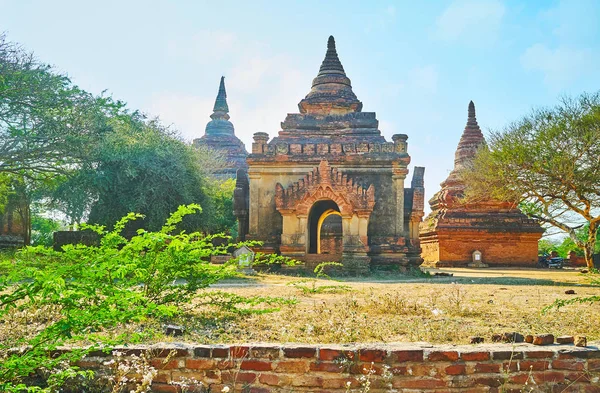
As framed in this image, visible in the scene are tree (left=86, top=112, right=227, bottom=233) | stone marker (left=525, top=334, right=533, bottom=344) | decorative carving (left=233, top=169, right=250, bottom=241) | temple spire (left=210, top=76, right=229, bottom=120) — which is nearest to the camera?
stone marker (left=525, top=334, right=533, bottom=344)

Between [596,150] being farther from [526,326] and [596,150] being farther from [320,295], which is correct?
[526,326]

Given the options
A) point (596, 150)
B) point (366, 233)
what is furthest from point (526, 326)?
point (596, 150)

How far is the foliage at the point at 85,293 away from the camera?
2.57 metres

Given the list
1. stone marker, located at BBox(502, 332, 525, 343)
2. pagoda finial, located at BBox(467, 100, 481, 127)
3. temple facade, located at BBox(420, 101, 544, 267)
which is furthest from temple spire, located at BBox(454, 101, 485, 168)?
stone marker, located at BBox(502, 332, 525, 343)

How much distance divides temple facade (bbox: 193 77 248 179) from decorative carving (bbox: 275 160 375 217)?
17346mm

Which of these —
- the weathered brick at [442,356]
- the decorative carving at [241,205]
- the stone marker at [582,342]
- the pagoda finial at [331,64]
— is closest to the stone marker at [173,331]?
the weathered brick at [442,356]

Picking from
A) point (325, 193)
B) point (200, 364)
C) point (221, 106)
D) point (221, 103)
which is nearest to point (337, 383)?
point (200, 364)

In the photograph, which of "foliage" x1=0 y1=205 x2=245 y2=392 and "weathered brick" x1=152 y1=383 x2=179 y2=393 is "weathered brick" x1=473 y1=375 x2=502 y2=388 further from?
"foliage" x1=0 y1=205 x2=245 y2=392

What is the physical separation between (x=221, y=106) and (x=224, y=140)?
154 inches

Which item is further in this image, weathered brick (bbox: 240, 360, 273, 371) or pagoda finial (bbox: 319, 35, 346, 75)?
pagoda finial (bbox: 319, 35, 346, 75)

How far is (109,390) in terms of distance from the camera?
3119 mm

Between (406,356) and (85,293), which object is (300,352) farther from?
(85,293)

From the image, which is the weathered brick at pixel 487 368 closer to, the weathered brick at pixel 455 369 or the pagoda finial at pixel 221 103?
the weathered brick at pixel 455 369

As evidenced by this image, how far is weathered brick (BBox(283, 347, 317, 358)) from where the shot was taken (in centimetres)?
316
